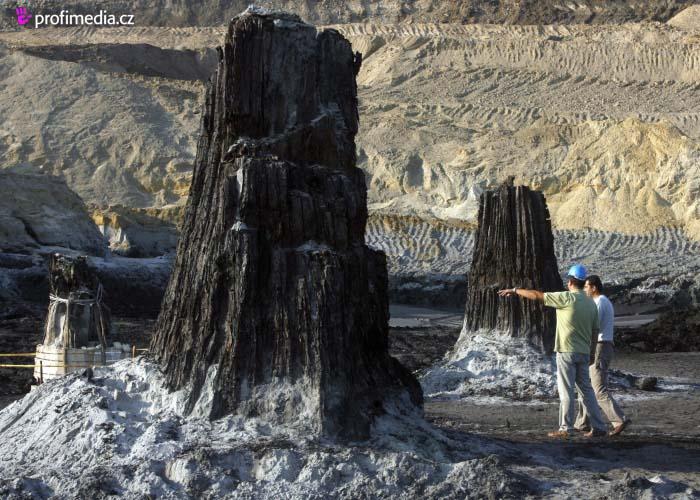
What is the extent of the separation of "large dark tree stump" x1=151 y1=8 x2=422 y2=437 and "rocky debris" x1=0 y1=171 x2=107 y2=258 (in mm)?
25621

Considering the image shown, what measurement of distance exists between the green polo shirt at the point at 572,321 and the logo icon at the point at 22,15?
96745 mm

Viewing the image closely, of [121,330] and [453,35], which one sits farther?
[453,35]

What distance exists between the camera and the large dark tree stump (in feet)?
30.6

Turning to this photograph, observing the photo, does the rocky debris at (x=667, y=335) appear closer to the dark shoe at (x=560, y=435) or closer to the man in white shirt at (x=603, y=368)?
the man in white shirt at (x=603, y=368)

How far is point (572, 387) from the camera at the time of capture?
1070 centimetres

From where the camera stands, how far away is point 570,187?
53.1 metres

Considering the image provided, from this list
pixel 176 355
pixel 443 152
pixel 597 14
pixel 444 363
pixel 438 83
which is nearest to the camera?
pixel 176 355

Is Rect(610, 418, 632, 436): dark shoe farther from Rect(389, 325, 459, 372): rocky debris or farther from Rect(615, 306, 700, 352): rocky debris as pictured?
Rect(615, 306, 700, 352): rocky debris

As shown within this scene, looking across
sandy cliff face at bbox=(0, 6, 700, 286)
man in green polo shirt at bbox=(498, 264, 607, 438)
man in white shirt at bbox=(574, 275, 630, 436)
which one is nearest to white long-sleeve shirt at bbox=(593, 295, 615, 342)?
man in white shirt at bbox=(574, 275, 630, 436)

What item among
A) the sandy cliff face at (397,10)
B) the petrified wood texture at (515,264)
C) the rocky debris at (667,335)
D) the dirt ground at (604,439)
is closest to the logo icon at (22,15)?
the sandy cliff face at (397,10)

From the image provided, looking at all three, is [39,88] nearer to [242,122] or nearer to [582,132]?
[582,132]

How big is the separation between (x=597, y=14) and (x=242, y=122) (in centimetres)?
9137

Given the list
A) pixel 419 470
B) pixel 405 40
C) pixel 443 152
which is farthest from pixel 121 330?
pixel 405 40

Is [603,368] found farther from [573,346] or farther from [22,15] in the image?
[22,15]
